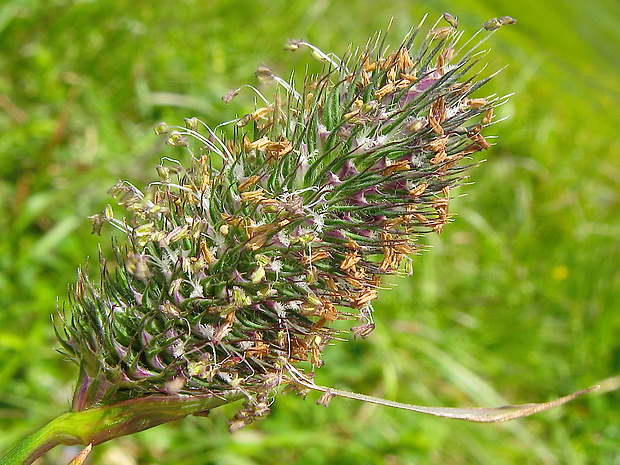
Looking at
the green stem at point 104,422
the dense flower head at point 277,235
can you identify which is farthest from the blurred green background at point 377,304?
the dense flower head at point 277,235

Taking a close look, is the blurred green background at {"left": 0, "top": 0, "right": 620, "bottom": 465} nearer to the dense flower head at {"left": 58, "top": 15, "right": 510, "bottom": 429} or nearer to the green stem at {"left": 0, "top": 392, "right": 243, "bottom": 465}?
the green stem at {"left": 0, "top": 392, "right": 243, "bottom": 465}

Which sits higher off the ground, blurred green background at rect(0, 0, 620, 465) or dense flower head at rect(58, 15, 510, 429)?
dense flower head at rect(58, 15, 510, 429)

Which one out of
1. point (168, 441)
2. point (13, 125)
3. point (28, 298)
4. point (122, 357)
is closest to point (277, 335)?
point (122, 357)

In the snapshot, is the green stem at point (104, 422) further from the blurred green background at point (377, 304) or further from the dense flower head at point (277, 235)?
the blurred green background at point (377, 304)

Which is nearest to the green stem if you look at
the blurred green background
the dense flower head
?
the dense flower head

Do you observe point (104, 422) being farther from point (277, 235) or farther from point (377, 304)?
point (377, 304)

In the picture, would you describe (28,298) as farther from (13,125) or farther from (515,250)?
(515,250)
